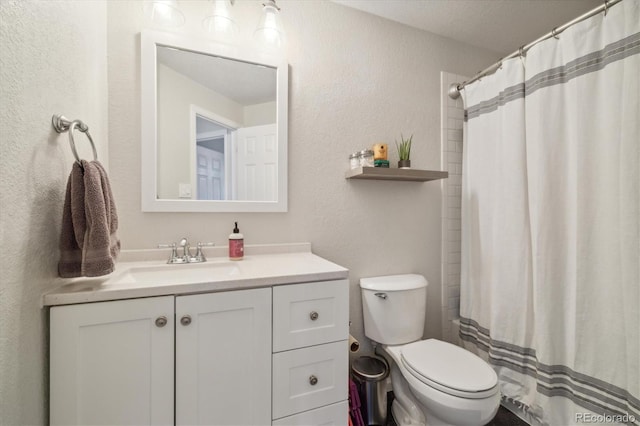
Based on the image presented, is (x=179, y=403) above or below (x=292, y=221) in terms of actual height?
below

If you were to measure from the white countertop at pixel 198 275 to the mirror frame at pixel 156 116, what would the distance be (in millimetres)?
218

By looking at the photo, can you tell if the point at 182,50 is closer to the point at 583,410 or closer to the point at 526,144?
the point at 526,144

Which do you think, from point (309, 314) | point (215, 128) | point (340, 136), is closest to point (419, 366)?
point (309, 314)

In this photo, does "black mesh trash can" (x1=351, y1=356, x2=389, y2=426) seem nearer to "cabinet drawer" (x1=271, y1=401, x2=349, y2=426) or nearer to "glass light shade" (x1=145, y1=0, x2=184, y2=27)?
"cabinet drawer" (x1=271, y1=401, x2=349, y2=426)

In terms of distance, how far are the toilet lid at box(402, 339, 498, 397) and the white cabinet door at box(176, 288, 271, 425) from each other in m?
0.70

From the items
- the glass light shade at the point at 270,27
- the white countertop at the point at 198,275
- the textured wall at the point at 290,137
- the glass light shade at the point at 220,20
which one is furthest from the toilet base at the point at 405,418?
the glass light shade at the point at 220,20

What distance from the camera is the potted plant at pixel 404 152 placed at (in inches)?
61.7

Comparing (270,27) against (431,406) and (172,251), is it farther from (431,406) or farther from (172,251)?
(431,406)

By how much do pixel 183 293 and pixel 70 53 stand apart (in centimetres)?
90

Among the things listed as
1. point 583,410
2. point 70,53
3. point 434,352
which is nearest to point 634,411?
point 583,410

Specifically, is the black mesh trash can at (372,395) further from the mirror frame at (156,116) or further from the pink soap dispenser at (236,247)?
the mirror frame at (156,116)

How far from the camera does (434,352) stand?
130cm

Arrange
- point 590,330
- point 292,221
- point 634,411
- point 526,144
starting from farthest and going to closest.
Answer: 1. point 292,221
2. point 526,144
3. point 590,330
4. point 634,411

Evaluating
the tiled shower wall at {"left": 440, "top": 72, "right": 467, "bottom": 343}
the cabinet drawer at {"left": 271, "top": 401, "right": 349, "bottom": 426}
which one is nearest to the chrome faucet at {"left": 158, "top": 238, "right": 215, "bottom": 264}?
the cabinet drawer at {"left": 271, "top": 401, "right": 349, "bottom": 426}
